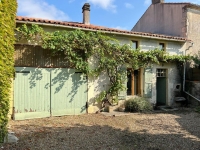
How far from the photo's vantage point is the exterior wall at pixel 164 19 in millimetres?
12370

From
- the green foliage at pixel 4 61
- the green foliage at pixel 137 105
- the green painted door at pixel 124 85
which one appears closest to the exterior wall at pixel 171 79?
the green foliage at pixel 137 105

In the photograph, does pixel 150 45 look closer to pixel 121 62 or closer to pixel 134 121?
pixel 121 62

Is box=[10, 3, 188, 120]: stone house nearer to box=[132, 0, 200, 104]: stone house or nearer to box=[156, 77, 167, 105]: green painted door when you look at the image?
box=[156, 77, 167, 105]: green painted door

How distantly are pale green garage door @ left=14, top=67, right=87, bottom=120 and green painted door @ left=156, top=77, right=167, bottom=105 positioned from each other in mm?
5579

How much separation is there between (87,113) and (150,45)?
5.51 m

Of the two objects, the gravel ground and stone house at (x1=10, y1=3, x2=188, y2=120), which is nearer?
the gravel ground

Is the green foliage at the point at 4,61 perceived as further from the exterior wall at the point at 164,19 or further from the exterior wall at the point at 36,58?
the exterior wall at the point at 164,19

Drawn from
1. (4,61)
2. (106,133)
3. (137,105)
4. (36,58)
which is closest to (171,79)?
(137,105)

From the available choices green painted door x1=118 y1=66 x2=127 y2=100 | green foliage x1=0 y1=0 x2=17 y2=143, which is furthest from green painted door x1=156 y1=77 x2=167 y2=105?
green foliage x1=0 y1=0 x2=17 y2=143

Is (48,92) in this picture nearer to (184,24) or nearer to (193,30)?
(184,24)

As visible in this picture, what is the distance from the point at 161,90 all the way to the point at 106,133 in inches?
276

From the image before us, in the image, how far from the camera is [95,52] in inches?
344

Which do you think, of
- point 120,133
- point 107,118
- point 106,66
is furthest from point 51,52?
point 120,133

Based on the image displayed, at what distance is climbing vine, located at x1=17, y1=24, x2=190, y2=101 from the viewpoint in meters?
7.48
